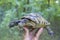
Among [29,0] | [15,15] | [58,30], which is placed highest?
[29,0]

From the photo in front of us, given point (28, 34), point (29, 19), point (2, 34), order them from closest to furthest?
1. point (28, 34)
2. point (29, 19)
3. point (2, 34)

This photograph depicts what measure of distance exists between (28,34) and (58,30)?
125cm

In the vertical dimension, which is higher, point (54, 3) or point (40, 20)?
point (40, 20)

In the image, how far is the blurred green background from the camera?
7.52 ft

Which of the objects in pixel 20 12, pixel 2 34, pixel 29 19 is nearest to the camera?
pixel 29 19

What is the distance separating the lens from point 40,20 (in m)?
1.20

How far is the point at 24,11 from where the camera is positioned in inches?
97.7

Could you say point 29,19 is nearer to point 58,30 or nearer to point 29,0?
point 58,30

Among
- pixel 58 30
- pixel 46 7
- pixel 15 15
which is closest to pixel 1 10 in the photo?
pixel 15 15

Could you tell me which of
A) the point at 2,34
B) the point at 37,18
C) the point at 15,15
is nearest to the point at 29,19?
the point at 37,18

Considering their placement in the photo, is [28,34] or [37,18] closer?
[28,34]

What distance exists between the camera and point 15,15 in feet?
8.23

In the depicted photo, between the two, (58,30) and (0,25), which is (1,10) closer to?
(0,25)

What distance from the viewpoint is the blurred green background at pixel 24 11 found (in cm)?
229
